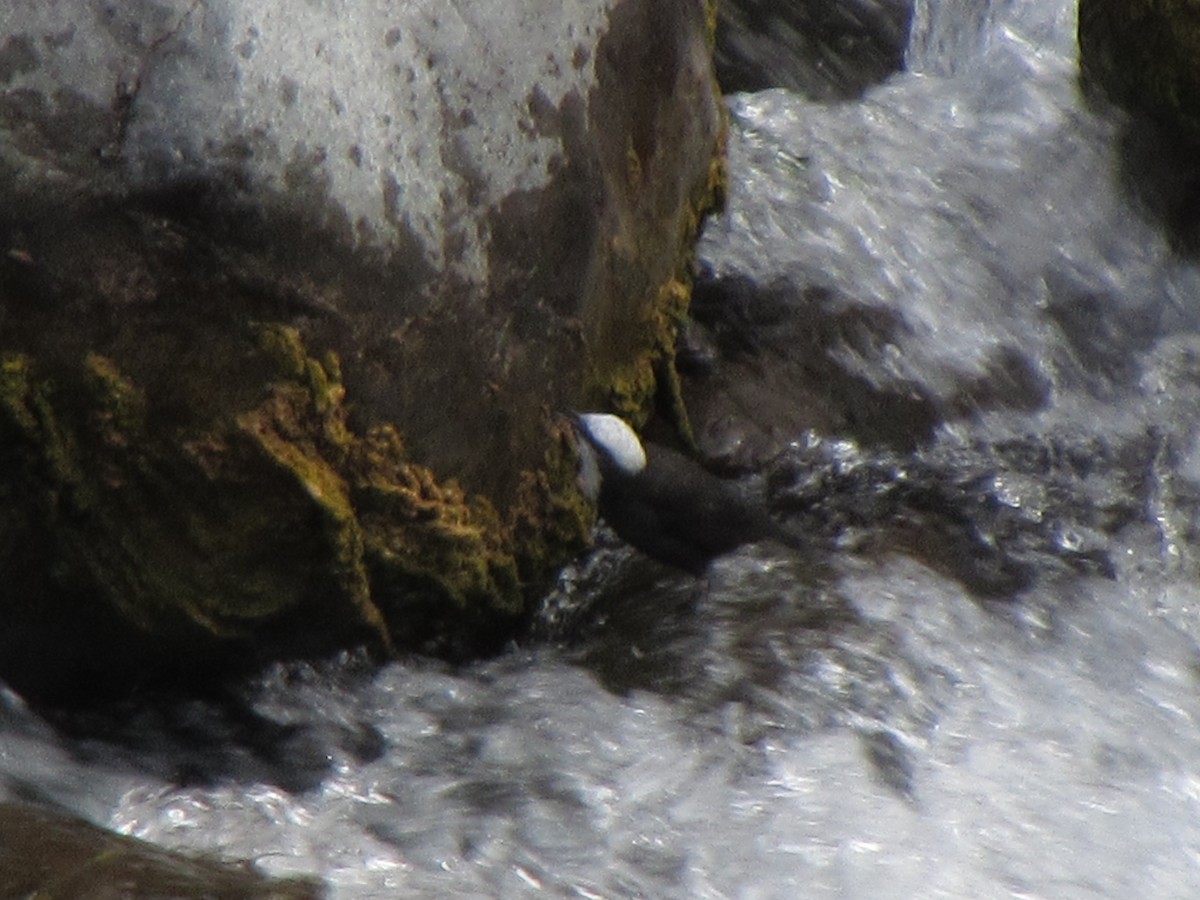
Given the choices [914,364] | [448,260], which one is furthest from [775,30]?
[448,260]

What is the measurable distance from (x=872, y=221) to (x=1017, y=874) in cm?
258

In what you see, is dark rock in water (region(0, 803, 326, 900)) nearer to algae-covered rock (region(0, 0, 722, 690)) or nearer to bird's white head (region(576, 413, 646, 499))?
algae-covered rock (region(0, 0, 722, 690))

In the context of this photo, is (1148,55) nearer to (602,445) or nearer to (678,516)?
(678,516)

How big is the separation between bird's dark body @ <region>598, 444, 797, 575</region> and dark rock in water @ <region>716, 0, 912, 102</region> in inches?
82.8

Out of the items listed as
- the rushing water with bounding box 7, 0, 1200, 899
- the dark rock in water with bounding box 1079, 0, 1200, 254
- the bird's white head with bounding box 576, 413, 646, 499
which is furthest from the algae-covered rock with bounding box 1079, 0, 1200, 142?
the bird's white head with bounding box 576, 413, 646, 499

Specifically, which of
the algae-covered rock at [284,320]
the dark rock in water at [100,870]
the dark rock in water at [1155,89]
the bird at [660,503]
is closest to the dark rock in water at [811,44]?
the dark rock in water at [1155,89]

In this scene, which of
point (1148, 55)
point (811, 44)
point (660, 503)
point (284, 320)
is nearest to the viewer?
point (284, 320)

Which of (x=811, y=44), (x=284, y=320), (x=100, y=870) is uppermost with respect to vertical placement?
(x=811, y=44)

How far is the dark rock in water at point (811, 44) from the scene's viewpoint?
5.81 metres

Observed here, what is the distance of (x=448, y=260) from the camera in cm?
330

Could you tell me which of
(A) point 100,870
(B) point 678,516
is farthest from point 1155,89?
(A) point 100,870

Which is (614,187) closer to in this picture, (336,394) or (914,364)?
(336,394)

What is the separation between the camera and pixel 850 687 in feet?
11.4

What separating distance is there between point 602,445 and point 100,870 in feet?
5.15
